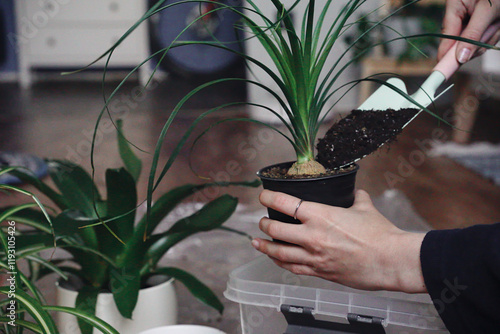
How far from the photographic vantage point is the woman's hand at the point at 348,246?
56 cm

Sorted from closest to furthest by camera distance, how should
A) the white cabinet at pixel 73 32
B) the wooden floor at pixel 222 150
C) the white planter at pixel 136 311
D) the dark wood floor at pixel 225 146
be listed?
the white planter at pixel 136 311 < the wooden floor at pixel 222 150 < the dark wood floor at pixel 225 146 < the white cabinet at pixel 73 32

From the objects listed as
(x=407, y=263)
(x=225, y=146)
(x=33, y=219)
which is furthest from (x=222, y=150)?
(x=407, y=263)

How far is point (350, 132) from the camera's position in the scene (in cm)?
68

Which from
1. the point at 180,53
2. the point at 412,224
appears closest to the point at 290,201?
the point at 412,224

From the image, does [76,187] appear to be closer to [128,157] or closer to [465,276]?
[128,157]

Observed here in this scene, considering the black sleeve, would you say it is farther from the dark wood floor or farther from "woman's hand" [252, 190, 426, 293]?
the dark wood floor

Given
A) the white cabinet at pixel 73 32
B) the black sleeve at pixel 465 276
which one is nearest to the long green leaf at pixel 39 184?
the black sleeve at pixel 465 276

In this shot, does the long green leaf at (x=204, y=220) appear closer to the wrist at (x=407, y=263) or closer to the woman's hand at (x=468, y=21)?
the wrist at (x=407, y=263)

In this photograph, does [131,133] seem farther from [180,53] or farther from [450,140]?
[180,53]

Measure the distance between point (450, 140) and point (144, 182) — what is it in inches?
54.1

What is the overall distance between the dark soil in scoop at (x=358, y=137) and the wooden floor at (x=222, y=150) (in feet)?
1.14

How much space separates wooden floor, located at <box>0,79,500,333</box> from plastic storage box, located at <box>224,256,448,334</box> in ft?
0.64

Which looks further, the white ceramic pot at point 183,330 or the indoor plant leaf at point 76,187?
the indoor plant leaf at point 76,187

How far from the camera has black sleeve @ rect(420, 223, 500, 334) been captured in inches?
20.4
